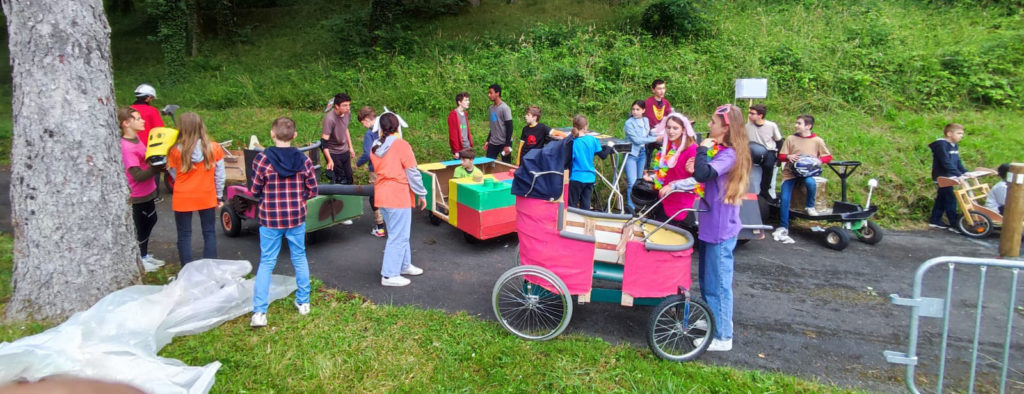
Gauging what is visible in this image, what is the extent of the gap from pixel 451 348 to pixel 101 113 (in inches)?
135

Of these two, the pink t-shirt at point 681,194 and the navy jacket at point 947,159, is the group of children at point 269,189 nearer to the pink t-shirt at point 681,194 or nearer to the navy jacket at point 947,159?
the pink t-shirt at point 681,194

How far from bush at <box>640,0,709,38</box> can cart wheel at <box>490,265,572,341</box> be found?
11636 millimetres

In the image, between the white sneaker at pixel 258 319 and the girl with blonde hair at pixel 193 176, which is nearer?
the white sneaker at pixel 258 319

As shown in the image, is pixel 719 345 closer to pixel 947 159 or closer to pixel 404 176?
pixel 404 176

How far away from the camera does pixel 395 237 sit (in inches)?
225

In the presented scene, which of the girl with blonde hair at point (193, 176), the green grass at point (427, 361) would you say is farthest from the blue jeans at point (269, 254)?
the girl with blonde hair at point (193, 176)

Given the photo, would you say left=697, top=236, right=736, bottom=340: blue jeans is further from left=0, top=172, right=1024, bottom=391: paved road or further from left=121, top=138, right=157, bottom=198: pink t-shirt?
left=121, top=138, right=157, bottom=198: pink t-shirt

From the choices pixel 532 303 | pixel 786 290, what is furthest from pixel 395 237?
pixel 786 290

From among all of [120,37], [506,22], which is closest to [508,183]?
[506,22]

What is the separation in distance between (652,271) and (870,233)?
15.1 feet

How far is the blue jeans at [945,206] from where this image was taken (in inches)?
315

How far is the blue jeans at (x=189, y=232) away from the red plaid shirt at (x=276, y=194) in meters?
1.28

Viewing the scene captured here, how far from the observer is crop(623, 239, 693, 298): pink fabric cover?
4281mm

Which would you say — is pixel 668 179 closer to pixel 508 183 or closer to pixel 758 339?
pixel 758 339
